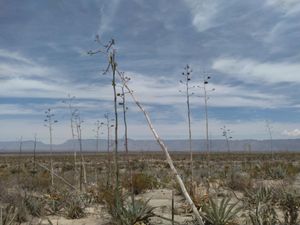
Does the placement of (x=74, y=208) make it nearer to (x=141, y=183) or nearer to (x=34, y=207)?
(x=34, y=207)

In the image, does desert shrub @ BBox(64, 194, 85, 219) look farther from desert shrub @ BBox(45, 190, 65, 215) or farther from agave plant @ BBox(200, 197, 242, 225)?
agave plant @ BBox(200, 197, 242, 225)

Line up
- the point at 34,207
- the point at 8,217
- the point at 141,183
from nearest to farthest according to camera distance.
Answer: the point at 8,217 → the point at 34,207 → the point at 141,183

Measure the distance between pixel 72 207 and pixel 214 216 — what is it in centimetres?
369

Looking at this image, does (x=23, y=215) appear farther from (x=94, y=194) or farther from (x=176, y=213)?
(x=176, y=213)

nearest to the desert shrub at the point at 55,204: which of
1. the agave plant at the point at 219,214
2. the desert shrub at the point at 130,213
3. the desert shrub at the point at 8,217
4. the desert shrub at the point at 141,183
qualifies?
the desert shrub at the point at 130,213

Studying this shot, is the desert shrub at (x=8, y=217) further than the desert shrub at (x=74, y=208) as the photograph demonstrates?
No

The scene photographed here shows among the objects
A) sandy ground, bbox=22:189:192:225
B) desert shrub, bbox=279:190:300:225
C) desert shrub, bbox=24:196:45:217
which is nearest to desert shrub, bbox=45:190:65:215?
desert shrub, bbox=24:196:45:217

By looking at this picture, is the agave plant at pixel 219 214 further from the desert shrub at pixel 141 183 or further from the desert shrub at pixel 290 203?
the desert shrub at pixel 141 183

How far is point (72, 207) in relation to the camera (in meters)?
10.2

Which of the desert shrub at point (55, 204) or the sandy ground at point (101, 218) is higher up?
the desert shrub at point (55, 204)

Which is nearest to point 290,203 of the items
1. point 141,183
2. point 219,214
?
point 219,214

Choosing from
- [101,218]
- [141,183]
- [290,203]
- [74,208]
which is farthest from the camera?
[141,183]

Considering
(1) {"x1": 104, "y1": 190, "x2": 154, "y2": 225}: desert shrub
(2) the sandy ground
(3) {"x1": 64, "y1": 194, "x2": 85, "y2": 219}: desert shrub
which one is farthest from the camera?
(3) {"x1": 64, "y1": 194, "x2": 85, "y2": 219}: desert shrub

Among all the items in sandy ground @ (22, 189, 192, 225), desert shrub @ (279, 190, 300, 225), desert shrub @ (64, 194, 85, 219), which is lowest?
sandy ground @ (22, 189, 192, 225)
